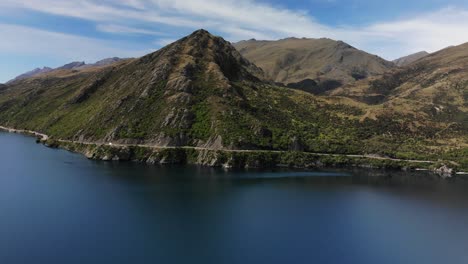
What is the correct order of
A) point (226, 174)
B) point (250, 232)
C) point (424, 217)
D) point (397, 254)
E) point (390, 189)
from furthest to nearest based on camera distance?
point (226, 174)
point (390, 189)
point (424, 217)
point (250, 232)
point (397, 254)

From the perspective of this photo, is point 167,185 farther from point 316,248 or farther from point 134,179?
point 316,248

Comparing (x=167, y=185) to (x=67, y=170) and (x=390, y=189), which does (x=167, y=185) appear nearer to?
(x=67, y=170)

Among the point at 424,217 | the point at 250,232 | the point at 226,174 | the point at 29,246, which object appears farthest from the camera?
the point at 226,174

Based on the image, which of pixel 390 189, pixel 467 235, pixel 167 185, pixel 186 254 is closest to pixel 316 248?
pixel 186 254

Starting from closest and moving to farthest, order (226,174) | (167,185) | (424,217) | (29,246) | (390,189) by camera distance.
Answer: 1. (29,246)
2. (424,217)
3. (167,185)
4. (390,189)
5. (226,174)

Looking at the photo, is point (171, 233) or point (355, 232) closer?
point (171, 233)

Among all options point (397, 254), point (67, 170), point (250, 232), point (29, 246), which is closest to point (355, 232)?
point (397, 254)
